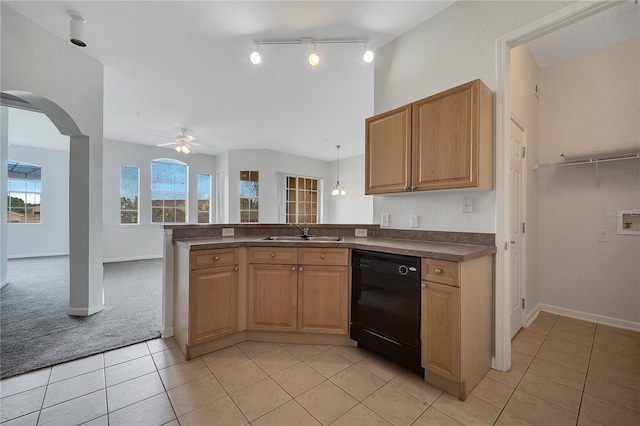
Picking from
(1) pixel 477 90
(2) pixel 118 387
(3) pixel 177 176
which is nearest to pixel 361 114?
(1) pixel 477 90

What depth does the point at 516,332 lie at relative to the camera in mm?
2516

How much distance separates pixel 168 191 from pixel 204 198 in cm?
93

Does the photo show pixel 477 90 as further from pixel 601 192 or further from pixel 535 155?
pixel 601 192

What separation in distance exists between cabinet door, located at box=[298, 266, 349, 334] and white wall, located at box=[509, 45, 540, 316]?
6.66 feet

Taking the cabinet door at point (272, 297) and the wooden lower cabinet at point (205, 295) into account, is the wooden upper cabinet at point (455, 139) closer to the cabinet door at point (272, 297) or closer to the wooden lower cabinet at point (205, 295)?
the cabinet door at point (272, 297)

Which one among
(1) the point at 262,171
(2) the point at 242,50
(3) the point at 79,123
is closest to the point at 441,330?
(2) the point at 242,50

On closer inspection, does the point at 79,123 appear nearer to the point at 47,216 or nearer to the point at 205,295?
the point at 205,295

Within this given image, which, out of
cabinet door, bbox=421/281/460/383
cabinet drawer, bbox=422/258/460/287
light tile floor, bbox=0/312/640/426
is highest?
cabinet drawer, bbox=422/258/460/287

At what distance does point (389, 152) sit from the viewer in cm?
231

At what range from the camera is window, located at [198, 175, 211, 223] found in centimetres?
747

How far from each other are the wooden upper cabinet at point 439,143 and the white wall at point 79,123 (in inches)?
125

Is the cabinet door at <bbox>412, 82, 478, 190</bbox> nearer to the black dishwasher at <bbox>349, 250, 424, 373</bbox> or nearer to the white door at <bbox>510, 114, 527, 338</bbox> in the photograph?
the black dishwasher at <bbox>349, 250, 424, 373</bbox>

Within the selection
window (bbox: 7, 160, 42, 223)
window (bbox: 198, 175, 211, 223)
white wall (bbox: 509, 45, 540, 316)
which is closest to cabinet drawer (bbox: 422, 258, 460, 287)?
white wall (bbox: 509, 45, 540, 316)

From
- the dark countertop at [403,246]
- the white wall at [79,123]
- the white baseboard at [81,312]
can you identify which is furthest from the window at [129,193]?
the dark countertop at [403,246]
